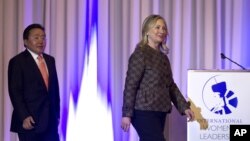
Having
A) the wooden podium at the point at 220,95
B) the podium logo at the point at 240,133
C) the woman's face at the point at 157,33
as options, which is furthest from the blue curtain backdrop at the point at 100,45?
the podium logo at the point at 240,133

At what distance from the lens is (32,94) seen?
3107mm

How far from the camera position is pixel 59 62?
4383 millimetres

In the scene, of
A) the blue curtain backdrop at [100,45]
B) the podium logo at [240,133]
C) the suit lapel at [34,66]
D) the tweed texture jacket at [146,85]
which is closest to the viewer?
the podium logo at [240,133]

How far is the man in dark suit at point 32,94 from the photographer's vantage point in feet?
10.1

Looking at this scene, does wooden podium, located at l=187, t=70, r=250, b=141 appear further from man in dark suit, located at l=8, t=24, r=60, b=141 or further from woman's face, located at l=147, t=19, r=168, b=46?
man in dark suit, located at l=8, t=24, r=60, b=141

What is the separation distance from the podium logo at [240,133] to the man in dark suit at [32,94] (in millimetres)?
1427

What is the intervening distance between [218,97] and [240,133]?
165 cm

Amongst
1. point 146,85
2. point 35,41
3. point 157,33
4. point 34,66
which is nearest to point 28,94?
point 34,66

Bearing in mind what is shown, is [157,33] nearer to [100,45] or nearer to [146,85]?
[146,85]

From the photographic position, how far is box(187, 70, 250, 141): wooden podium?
3.77 metres

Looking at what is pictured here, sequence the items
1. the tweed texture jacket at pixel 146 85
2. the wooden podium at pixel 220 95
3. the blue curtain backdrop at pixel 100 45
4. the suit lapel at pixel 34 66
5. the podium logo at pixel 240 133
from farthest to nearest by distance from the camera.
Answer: the blue curtain backdrop at pixel 100 45 < the wooden podium at pixel 220 95 < the suit lapel at pixel 34 66 < the tweed texture jacket at pixel 146 85 < the podium logo at pixel 240 133

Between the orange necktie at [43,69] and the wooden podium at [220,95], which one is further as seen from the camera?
the wooden podium at [220,95]

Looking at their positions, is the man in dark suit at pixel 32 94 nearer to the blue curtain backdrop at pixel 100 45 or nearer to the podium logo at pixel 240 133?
the blue curtain backdrop at pixel 100 45

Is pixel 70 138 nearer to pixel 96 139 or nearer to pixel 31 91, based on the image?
pixel 96 139
